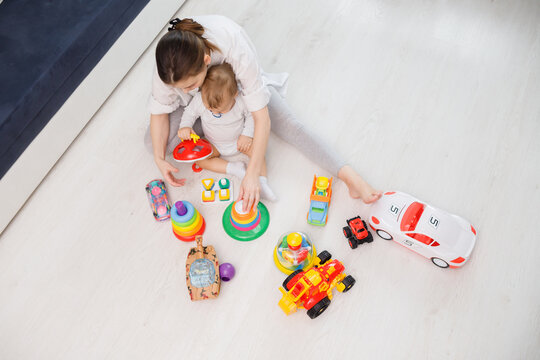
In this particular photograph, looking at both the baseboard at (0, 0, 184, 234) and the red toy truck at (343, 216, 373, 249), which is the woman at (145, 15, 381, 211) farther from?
the baseboard at (0, 0, 184, 234)

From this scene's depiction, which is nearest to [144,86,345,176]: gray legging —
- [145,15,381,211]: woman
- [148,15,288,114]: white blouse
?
[145,15,381,211]: woman

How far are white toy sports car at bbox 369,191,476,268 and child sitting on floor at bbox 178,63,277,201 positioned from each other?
0.35 metres

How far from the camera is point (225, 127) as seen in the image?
115cm

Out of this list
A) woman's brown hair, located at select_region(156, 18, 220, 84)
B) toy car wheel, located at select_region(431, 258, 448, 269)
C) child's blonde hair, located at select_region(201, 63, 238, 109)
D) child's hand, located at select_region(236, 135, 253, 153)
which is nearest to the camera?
woman's brown hair, located at select_region(156, 18, 220, 84)

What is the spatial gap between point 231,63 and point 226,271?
57 cm

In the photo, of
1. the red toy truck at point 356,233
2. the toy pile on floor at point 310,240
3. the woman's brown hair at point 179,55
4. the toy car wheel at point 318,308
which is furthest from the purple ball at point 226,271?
the woman's brown hair at point 179,55

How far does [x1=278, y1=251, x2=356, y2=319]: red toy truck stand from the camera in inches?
38.8

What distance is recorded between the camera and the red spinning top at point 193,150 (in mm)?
1140

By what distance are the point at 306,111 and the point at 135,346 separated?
0.93 metres

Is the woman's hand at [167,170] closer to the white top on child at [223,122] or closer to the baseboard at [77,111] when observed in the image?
the white top on child at [223,122]

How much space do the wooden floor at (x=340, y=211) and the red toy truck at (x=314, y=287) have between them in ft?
0.19

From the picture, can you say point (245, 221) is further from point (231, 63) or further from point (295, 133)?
point (231, 63)

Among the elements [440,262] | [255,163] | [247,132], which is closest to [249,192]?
[255,163]

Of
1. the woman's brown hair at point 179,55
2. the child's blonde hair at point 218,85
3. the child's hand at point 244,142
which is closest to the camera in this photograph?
the woman's brown hair at point 179,55
